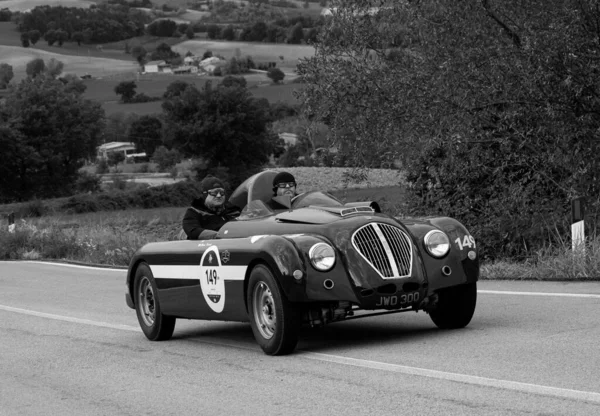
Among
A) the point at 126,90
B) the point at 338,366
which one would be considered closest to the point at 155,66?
the point at 126,90

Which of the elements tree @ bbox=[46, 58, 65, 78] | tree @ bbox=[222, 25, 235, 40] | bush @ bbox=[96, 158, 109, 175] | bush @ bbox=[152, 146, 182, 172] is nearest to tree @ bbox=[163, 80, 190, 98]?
bush @ bbox=[152, 146, 182, 172]

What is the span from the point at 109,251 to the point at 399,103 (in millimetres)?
9059

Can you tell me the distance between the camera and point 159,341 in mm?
11930

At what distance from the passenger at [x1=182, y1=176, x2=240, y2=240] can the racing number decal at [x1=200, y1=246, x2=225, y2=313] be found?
138cm

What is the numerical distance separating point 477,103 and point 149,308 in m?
9.96

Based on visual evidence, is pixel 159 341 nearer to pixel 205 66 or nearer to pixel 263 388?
pixel 263 388

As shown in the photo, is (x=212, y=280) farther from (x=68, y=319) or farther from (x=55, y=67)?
(x=55, y=67)

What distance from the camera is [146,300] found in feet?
40.3

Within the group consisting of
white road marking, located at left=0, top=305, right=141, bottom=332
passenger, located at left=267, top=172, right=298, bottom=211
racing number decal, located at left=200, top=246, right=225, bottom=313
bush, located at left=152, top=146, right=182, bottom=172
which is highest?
passenger, located at left=267, top=172, right=298, bottom=211

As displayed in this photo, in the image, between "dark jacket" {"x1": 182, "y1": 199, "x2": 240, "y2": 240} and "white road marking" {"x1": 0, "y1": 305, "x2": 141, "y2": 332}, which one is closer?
"dark jacket" {"x1": 182, "y1": 199, "x2": 240, "y2": 240}

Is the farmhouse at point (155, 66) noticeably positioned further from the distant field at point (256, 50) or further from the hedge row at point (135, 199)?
the hedge row at point (135, 199)

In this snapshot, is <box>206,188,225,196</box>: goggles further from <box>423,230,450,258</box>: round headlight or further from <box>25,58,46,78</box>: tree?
<box>25,58,46,78</box>: tree

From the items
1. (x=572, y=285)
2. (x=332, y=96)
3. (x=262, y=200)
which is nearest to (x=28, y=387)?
(x=262, y=200)

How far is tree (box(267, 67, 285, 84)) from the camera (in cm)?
14950
